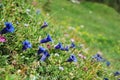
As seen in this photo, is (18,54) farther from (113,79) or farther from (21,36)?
(113,79)

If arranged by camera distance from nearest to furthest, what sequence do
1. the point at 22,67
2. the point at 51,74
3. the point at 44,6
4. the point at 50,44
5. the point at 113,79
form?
1. the point at 22,67
2. the point at 51,74
3. the point at 50,44
4. the point at 113,79
5. the point at 44,6

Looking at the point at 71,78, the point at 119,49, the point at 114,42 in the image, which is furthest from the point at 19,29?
the point at 114,42

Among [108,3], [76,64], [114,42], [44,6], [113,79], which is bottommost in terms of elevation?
[108,3]

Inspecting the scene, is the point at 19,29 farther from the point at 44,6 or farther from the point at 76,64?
the point at 44,6

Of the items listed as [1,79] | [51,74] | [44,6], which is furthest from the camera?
[44,6]

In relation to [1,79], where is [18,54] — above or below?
below

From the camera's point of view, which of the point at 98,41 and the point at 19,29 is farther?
the point at 98,41
